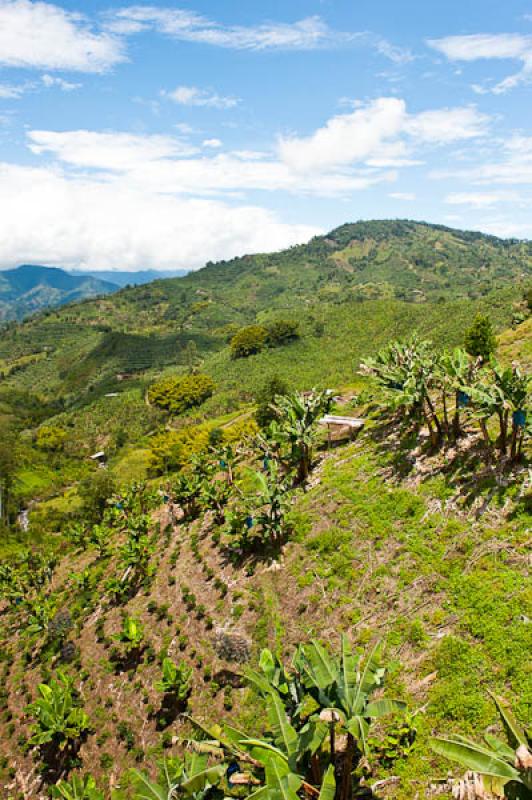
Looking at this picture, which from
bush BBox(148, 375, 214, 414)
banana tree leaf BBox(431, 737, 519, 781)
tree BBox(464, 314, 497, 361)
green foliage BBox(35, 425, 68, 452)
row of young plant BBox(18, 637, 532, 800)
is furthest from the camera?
bush BBox(148, 375, 214, 414)

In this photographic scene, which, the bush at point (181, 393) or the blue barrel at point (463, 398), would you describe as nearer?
the blue barrel at point (463, 398)

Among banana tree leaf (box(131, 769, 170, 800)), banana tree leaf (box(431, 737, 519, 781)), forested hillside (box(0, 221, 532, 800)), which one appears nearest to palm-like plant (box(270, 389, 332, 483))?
forested hillside (box(0, 221, 532, 800))

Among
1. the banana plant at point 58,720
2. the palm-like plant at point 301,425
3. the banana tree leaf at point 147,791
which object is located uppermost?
the palm-like plant at point 301,425

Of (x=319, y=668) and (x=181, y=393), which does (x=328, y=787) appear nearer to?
(x=319, y=668)

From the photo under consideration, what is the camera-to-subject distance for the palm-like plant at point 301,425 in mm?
26641

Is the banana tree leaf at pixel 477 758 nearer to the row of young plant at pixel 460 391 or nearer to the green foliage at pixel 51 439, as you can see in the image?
the row of young plant at pixel 460 391

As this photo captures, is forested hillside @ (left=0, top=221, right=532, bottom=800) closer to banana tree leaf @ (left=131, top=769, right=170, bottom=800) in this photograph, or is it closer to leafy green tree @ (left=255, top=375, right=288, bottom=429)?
banana tree leaf @ (left=131, top=769, right=170, bottom=800)

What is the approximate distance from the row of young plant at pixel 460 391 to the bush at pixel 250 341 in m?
81.6

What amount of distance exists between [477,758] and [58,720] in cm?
1836

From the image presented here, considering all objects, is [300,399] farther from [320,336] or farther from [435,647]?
[320,336]

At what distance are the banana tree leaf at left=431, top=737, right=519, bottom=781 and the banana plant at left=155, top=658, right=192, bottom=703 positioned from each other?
1367 cm

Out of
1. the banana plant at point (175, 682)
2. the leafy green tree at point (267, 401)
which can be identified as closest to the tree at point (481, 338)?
the leafy green tree at point (267, 401)

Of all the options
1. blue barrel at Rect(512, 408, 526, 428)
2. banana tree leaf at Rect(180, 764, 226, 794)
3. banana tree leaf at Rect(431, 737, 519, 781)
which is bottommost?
banana tree leaf at Rect(180, 764, 226, 794)

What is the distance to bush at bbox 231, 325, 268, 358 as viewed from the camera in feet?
362
